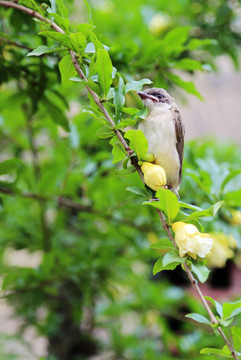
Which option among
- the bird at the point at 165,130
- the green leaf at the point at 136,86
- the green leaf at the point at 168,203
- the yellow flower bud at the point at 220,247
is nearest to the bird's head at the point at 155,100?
the bird at the point at 165,130

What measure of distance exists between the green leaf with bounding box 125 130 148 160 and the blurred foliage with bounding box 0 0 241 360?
0.20m

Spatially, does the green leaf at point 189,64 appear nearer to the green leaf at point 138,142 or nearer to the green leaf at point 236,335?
the green leaf at point 138,142

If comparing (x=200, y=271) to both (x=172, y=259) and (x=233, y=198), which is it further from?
(x=233, y=198)

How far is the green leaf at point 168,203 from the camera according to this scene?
402 millimetres

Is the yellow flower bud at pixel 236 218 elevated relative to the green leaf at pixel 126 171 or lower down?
lower down

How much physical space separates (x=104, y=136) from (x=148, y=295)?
2.88 ft

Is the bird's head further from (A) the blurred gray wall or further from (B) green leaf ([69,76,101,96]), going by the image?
(A) the blurred gray wall

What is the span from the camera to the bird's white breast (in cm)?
55

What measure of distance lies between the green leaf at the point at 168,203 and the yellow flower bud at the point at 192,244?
0.02 m

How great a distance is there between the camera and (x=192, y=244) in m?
0.39

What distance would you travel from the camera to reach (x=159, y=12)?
1144mm

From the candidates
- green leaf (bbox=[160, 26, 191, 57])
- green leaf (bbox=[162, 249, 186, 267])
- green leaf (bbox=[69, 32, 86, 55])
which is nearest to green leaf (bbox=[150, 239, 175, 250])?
green leaf (bbox=[162, 249, 186, 267])

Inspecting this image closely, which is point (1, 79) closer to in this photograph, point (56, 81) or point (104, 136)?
point (56, 81)

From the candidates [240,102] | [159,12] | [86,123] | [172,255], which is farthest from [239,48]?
[240,102]
